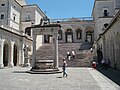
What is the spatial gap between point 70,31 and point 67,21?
2852 millimetres

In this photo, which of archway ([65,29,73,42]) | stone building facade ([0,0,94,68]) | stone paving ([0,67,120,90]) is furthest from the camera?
archway ([65,29,73,42])

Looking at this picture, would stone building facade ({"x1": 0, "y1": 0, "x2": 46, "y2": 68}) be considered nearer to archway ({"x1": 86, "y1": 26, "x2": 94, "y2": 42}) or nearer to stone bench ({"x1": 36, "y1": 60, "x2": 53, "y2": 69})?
stone bench ({"x1": 36, "y1": 60, "x2": 53, "y2": 69})

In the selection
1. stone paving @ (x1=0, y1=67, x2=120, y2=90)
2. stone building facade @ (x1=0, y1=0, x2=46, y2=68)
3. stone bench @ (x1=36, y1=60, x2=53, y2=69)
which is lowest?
stone paving @ (x1=0, y1=67, x2=120, y2=90)

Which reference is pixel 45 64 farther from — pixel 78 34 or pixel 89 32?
pixel 89 32

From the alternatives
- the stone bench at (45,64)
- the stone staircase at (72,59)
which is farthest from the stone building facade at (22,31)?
the stone bench at (45,64)

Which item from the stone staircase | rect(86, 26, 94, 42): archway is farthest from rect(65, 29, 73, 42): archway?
the stone staircase

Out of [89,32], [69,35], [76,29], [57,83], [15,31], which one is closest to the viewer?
[57,83]

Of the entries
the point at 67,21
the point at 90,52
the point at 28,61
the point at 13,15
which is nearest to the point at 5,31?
the point at 28,61

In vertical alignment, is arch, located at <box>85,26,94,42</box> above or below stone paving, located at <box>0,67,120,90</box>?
above

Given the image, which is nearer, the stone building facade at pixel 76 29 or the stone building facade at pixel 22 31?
the stone building facade at pixel 22 31

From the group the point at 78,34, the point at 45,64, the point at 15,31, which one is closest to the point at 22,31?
the point at 15,31

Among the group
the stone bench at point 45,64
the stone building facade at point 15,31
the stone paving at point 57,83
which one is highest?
the stone building facade at point 15,31

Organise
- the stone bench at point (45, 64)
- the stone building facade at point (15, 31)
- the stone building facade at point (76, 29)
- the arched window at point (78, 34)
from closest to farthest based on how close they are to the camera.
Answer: the stone bench at point (45, 64)
the stone building facade at point (15, 31)
the stone building facade at point (76, 29)
the arched window at point (78, 34)

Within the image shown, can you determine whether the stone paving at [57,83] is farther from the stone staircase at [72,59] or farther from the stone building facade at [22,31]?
the stone staircase at [72,59]
